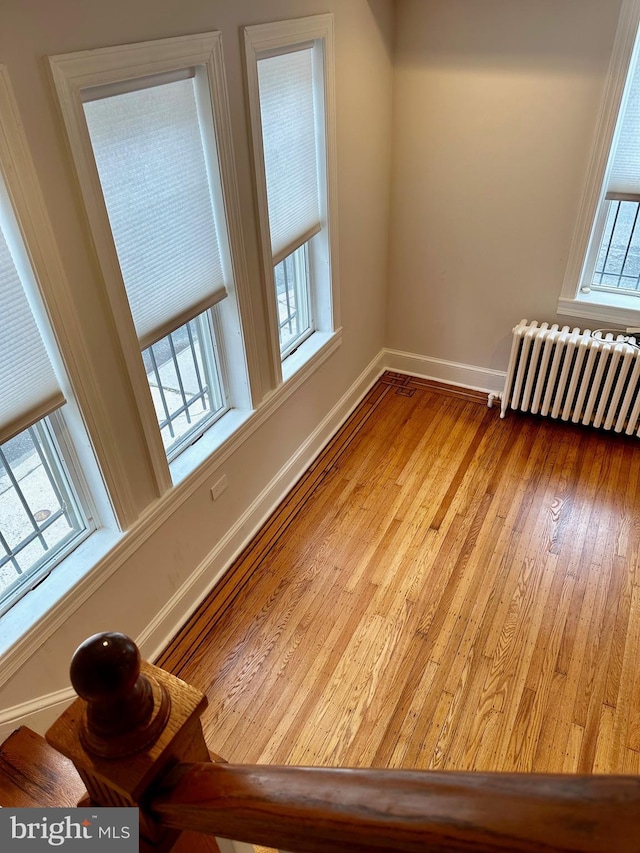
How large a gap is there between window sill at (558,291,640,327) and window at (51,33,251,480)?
2257 millimetres

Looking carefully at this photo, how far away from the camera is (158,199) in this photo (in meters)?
2.15

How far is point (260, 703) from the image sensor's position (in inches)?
101

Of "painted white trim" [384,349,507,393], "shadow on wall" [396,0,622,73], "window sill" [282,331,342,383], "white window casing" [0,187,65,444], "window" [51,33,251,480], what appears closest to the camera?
"white window casing" [0,187,65,444]

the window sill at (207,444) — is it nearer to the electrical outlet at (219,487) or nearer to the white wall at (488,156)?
the electrical outlet at (219,487)

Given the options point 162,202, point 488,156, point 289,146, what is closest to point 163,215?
point 162,202

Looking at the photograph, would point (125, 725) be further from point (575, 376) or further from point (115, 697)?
point (575, 376)

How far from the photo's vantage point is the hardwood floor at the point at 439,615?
244 cm

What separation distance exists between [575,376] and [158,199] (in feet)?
9.15

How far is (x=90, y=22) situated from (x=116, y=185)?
0.45 metres

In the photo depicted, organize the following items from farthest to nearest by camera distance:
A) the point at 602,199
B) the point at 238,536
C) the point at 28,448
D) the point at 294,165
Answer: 1. the point at 602,199
2. the point at 238,536
3. the point at 294,165
4. the point at 28,448

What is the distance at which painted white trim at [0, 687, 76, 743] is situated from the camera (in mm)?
1983

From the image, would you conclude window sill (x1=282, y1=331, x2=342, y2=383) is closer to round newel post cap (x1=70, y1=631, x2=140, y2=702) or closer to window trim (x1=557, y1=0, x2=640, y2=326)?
window trim (x1=557, y1=0, x2=640, y2=326)

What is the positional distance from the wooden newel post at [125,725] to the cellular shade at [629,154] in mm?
3667

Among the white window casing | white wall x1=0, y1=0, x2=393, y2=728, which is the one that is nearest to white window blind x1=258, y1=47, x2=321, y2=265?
white wall x1=0, y1=0, x2=393, y2=728
